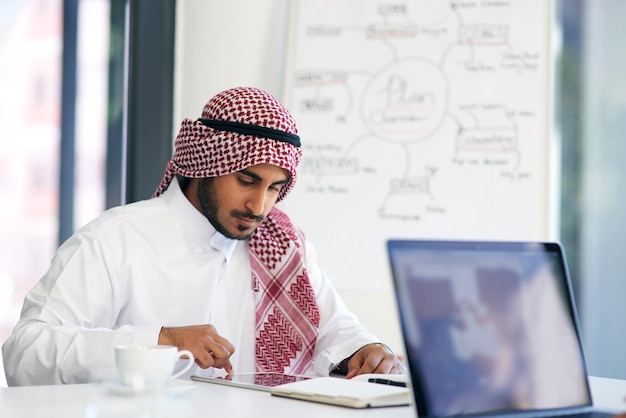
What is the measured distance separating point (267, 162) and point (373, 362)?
0.62 metres

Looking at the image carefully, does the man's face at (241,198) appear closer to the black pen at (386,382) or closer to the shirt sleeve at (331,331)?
the shirt sleeve at (331,331)

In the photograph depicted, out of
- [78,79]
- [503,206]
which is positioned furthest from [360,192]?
[78,79]

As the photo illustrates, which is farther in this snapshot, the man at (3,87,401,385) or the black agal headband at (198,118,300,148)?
the black agal headband at (198,118,300,148)

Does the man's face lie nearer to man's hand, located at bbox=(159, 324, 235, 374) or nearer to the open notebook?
man's hand, located at bbox=(159, 324, 235, 374)

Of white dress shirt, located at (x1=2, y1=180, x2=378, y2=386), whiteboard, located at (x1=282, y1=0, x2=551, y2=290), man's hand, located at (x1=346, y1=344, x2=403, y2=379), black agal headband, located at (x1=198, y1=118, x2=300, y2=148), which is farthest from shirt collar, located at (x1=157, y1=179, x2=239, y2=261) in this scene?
whiteboard, located at (x1=282, y1=0, x2=551, y2=290)

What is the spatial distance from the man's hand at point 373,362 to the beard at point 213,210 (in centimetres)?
49

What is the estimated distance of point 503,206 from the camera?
10.5ft

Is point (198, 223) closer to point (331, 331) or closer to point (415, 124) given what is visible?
point (331, 331)

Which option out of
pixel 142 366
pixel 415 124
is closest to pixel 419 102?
pixel 415 124

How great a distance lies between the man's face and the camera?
2234mm

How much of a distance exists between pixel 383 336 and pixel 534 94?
1.14 metres

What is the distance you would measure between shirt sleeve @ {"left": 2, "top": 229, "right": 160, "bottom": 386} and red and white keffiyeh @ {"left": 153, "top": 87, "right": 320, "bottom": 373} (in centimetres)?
39

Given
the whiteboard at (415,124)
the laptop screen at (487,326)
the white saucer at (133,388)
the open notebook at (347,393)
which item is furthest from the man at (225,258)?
the whiteboard at (415,124)

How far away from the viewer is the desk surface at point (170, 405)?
126cm
